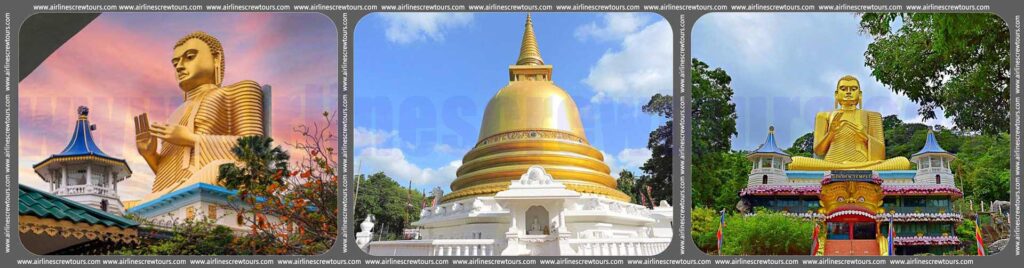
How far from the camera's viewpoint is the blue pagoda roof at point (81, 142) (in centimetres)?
808

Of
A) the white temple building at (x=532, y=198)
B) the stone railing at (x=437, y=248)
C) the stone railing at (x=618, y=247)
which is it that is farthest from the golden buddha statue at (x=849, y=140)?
the stone railing at (x=437, y=248)

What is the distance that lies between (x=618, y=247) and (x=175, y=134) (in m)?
4.42

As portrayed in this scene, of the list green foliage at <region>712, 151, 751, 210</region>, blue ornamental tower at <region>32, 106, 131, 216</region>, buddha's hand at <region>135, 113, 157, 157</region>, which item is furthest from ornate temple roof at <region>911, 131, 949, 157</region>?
blue ornamental tower at <region>32, 106, 131, 216</region>

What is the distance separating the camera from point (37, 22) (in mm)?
7930

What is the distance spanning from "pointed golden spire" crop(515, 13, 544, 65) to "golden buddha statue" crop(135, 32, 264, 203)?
12.7ft

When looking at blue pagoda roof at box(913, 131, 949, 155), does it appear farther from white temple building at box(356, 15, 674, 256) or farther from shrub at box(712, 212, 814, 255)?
white temple building at box(356, 15, 674, 256)

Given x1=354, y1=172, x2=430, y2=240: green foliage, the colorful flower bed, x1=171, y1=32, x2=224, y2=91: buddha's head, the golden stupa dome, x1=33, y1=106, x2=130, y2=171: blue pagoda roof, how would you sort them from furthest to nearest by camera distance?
1. x1=354, y1=172, x2=430, y2=240: green foliage
2. the golden stupa dome
3. the colorful flower bed
4. x1=171, y1=32, x2=224, y2=91: buddha's head
5. x1=33, y1=106, x2=130, y2=171: blue pagoda roof

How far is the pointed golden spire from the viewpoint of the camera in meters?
11.3

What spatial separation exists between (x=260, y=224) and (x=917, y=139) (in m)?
6.34

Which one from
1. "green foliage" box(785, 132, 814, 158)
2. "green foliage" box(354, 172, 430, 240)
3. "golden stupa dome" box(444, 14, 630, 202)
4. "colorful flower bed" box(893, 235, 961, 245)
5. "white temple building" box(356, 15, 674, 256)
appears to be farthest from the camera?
"green foliage" box(354, 172, 430, 240)

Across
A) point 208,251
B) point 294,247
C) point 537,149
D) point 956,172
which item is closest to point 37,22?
point 208,251

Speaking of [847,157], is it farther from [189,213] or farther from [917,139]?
[189,213]

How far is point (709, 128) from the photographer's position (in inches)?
337

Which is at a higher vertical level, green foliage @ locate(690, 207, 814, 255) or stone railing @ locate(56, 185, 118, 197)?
stone railing @ locate(56, 185, 118, 197)
